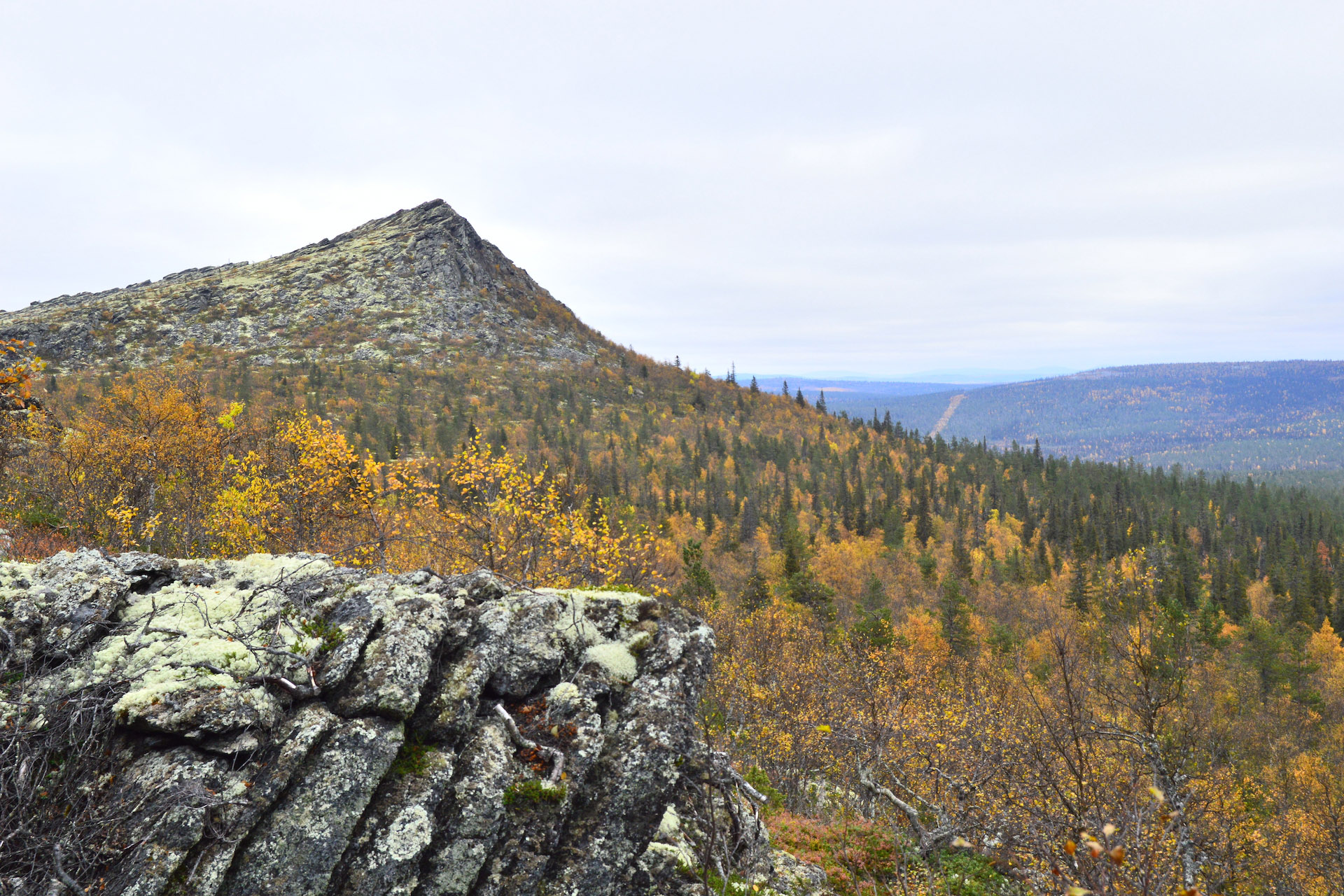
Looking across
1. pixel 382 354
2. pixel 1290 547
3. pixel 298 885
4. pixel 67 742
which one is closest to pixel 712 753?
pixel 298 885

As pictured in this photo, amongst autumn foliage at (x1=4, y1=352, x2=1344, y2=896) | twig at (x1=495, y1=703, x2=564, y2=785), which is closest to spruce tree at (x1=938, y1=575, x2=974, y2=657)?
autumn foliage at (x1=4, y1=352, x2=1344, y2=896)

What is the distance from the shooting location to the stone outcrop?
231 inches

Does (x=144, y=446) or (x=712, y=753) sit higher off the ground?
(x=144, y=446)

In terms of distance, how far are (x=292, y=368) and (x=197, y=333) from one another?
122ft

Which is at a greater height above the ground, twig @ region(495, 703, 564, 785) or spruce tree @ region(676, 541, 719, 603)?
twig @ region(495, 703, 564, 785)

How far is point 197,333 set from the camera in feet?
516

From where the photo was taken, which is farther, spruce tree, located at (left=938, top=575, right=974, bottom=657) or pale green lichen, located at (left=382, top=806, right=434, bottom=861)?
spruce tree, located at (left=938, top=575, right=974, bottom=657)

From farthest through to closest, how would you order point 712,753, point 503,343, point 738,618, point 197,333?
1. point 503,343
2. point 197,333
3. point 738,618
4. point 712,753

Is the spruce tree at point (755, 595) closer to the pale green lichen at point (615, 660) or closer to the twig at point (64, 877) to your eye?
the pale green lichen at point (615, 660)

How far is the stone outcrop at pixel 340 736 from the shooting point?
5859mm

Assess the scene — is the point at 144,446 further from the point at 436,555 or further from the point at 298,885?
the point at 298,885

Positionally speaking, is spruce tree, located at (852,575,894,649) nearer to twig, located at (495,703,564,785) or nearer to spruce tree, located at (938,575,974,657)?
spruce tree, located at (938,575,974,657)

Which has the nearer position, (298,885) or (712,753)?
(298,885)

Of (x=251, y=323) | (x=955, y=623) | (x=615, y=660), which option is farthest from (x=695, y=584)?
(x=251, y=323)
